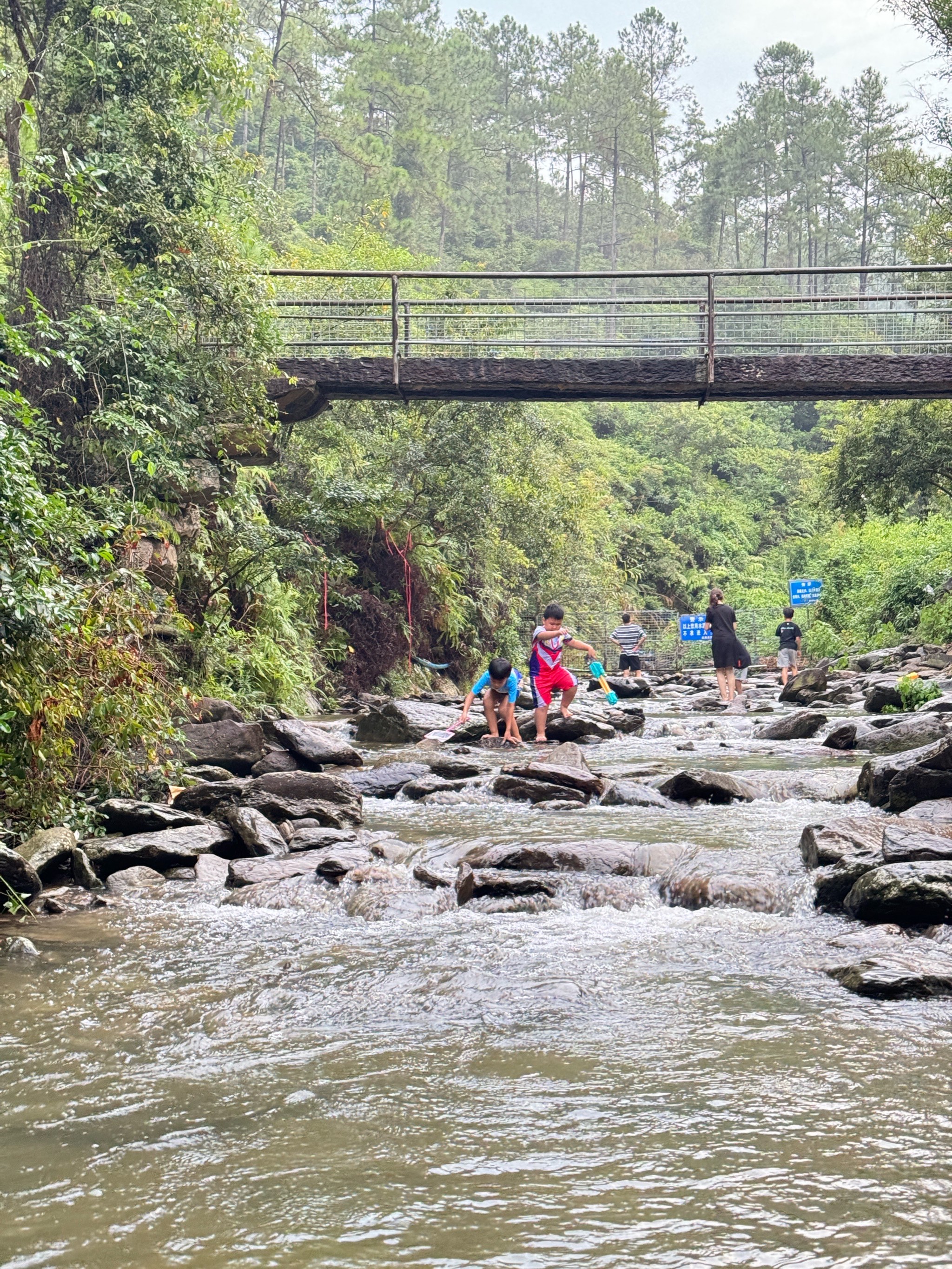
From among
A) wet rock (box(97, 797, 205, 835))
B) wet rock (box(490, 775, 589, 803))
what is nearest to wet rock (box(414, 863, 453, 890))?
wet rock (box(97, 797, 205, 835))

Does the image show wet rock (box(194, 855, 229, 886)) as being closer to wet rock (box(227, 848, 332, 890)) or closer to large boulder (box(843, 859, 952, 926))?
wet rock (box(227, 848, 332, 890))

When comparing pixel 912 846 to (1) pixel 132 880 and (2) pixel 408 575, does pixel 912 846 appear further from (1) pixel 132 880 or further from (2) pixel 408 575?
(2) pixel 408 575

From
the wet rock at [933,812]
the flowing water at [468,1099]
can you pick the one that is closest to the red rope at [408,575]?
the wet rock at [933,812]

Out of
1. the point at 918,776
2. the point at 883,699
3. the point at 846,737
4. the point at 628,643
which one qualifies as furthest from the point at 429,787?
the point at 628,643

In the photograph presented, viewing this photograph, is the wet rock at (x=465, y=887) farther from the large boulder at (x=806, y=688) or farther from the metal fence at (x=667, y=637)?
the metal fence at (x=667, y=637)

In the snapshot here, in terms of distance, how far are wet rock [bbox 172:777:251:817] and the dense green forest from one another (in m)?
0.46

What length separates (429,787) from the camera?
33.3 feet

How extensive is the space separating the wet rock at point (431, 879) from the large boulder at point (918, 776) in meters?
3.48

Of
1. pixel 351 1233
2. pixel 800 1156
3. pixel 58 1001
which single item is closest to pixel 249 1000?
pixel 58 1001

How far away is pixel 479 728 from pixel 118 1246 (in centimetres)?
1126

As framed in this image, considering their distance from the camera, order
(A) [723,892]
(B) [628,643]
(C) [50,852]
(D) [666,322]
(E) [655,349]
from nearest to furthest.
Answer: (A) [723,892] → (C) [50,852] → (E) [655,349] → (D) [666,322] → (B) [628,643]

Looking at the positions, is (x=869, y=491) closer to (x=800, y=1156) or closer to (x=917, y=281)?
(x=917, y=281)

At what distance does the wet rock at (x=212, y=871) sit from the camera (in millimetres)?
6831

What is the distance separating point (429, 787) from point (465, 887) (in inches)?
154
